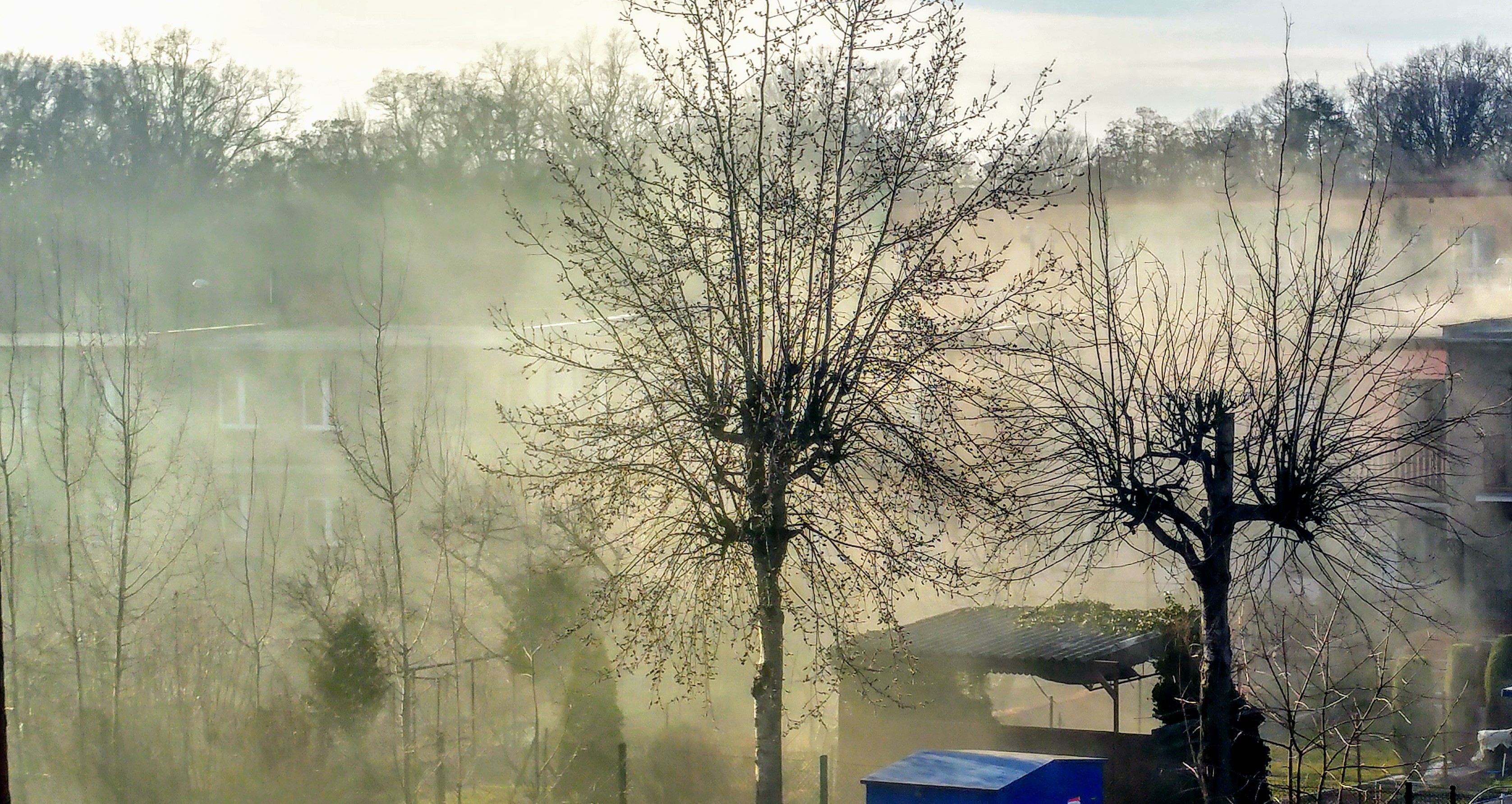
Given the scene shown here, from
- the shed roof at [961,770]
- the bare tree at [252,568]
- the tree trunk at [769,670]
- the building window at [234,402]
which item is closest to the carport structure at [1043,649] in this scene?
the shed roof at [961,770]

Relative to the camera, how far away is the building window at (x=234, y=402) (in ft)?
86.4

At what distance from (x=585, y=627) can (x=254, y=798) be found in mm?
A: 4040

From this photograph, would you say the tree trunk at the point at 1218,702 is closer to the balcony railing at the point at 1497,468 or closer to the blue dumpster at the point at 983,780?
the blue dumpster at the point at 983,780

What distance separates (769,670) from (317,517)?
18662 mm

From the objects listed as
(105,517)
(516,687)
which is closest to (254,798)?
(516,687)

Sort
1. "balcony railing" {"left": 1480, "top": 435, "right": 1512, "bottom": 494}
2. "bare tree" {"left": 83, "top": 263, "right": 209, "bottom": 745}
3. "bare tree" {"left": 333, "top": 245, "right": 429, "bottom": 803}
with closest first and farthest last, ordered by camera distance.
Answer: "bare tree" {"left": 333, "top": 245, "right": 429, "bottom": 803} < "bare tree" {"left": 83, "top": 263, "right": 209, "bottom": 745} < "balcony railing" {"left": 1480, "top": 435, "right": 1512, "bottom": 494}

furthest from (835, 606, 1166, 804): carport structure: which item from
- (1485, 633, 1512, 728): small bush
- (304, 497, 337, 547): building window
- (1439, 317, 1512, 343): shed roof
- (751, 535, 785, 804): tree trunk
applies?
(304, 497, 337, 547): building window

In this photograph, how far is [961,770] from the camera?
9680 millimetres

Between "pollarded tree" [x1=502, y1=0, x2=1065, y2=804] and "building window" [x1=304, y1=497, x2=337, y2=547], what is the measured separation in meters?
16.8

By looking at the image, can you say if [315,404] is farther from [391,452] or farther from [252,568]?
[252,568]

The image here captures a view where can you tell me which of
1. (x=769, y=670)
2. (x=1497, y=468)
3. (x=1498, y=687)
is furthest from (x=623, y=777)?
(x=1497, y=468)

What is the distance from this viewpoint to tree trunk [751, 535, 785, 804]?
28.4ft

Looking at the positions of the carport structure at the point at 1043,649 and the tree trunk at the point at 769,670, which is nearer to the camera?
the tree trunk at the point at 769,670

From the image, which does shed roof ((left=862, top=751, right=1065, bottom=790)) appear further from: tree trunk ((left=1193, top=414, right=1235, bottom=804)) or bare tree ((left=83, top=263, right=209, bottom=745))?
bare tree ((left=83, top=263, right=209, bottom=745))
